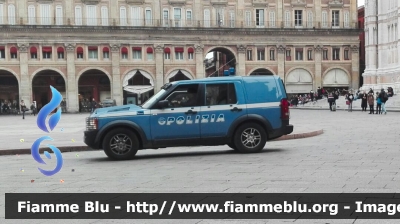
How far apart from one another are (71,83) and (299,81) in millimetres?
26820

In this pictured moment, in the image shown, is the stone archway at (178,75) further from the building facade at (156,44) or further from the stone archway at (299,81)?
the stone archway at (299,81)

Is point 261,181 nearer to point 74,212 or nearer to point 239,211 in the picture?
point 239,211

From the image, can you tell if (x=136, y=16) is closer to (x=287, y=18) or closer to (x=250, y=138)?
(x=287, y=18)

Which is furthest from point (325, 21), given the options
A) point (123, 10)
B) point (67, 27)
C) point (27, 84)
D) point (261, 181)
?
point (261, 181)

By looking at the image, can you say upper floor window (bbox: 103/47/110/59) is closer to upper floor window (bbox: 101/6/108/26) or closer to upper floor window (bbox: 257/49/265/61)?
upper floor window (bbox: 101/6/108/26)

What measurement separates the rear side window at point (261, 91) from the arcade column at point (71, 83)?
165ft

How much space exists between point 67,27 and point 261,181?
56.6m

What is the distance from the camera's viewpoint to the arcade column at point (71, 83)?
204 ft

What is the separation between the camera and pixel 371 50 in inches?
2452

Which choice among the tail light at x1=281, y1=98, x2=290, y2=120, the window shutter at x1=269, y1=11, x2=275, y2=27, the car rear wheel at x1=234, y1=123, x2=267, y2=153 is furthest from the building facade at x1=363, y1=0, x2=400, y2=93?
Answer: the car rear wheel at x1=234, y1=123, x2=267, y2=153

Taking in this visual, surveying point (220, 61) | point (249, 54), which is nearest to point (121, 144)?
point (249, 54)

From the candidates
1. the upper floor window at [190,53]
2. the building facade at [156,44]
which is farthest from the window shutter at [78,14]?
the upper floor window at [190,53]

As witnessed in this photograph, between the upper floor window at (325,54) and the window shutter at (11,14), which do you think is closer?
the window shutter at (11,14)

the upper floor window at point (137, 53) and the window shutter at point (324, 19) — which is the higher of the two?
the window shutter at point (324, 19)
